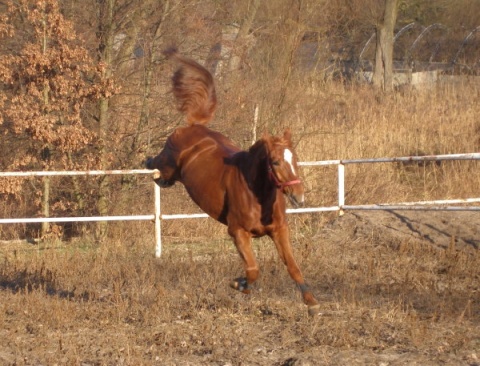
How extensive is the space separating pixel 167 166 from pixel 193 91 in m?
0.93

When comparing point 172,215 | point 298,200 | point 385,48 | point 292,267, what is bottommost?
point 292,267

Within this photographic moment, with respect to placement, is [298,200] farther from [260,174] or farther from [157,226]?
[157,226]

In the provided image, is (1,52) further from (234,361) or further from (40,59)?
(234,361)

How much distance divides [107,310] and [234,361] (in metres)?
2.06

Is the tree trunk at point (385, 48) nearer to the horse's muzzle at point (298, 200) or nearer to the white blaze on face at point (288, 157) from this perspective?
the white blaze on face at point (288, 157)

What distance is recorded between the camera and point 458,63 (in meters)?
28.8

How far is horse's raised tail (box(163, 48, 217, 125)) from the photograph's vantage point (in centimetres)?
919

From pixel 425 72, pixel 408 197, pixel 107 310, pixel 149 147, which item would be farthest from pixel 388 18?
pixel 107 310

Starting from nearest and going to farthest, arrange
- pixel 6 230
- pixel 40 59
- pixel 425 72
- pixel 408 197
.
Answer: pixel 40 59 → pixel 6 230 → pixel 408 197 → pixel 425 72

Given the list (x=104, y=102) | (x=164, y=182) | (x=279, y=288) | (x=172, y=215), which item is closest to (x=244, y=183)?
(x=164, y=182)

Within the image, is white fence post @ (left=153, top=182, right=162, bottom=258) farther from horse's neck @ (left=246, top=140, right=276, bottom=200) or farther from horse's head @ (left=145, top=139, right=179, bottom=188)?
horse's neck @ (left=246, top=140, right=276, bottom=200)

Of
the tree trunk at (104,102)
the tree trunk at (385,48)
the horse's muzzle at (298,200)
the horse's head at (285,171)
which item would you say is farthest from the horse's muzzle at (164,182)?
the tree trunk at (385,48)

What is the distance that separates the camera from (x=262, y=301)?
814cm

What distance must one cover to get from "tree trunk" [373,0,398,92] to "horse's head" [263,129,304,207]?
752 inches
